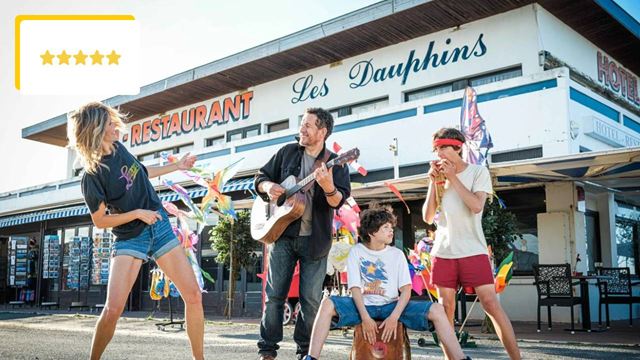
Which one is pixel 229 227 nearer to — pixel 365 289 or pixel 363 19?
pixel 363 19

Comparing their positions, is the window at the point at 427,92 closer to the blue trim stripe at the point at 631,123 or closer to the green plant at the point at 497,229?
the blue trim stripe at the point at 631,123

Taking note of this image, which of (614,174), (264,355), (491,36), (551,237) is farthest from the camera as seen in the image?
(491,36)

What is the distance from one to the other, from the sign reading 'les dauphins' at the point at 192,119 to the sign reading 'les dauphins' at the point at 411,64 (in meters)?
4.02

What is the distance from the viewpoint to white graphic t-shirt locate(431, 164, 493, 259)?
441cm

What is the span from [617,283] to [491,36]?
5.35 m

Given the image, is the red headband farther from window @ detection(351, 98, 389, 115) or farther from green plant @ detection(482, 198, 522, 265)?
window @ detection(351, 98, 389, 115)

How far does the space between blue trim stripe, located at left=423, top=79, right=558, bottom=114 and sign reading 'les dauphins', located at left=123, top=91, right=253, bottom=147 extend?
690 centimetres

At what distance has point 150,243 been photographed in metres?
4.19

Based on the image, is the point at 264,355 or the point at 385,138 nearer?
the point at 264,355

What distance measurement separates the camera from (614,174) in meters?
9.88

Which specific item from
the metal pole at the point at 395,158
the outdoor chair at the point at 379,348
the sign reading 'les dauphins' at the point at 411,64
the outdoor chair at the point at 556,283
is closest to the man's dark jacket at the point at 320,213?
the outdoor chair at the point at 379,348

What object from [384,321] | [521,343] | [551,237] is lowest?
[521,343]

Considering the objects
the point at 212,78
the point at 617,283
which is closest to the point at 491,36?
the point at 617,283

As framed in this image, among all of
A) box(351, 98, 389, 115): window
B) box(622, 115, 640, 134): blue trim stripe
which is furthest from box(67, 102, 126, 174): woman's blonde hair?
box(622, 115, 640, 134): blue trim stripe
